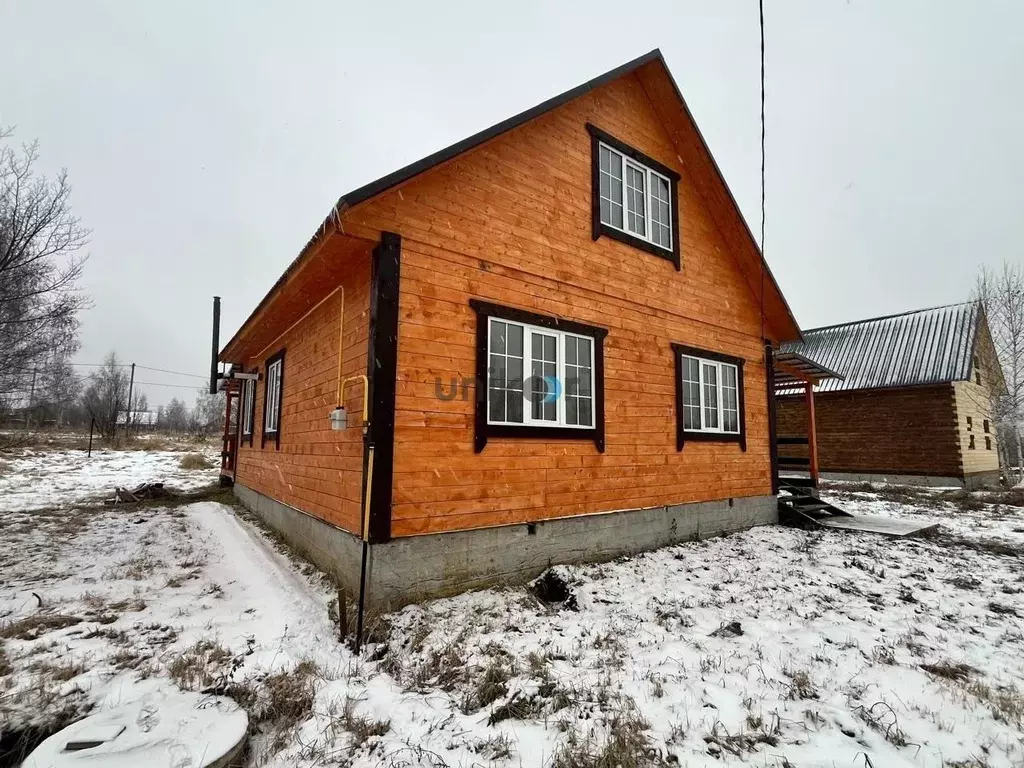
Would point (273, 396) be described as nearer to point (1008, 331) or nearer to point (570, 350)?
point (570, 350)

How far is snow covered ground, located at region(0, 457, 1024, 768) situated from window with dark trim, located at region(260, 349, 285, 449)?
113 inches

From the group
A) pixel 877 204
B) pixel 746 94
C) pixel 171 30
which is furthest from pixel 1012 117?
pixel 877 204

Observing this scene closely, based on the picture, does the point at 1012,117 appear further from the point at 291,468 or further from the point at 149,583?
the point at 149,583

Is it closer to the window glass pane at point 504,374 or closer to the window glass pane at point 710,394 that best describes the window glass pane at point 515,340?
the window glass pane at point 504,374

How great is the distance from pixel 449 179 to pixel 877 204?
220ft

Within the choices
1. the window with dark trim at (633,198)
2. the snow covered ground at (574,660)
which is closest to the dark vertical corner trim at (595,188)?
the window with dark trim at (633,198)

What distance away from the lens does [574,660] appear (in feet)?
13.6

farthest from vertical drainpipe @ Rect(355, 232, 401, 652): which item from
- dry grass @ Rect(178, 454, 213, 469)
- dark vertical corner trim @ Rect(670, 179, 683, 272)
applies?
dry grass @ Rect(178, 454, 213, 469)

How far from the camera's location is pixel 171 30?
501 inches

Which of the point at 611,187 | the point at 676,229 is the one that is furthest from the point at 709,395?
the point at 611,187

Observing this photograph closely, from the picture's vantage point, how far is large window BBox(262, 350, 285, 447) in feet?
31.1

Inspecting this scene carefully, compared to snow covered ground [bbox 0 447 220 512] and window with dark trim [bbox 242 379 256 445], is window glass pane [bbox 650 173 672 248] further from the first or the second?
snow covered ground [bbox 0 447 220 512]

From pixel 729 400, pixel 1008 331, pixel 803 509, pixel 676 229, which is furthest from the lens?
pixel 1008 331

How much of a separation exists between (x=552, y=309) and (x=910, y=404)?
17.7 m
